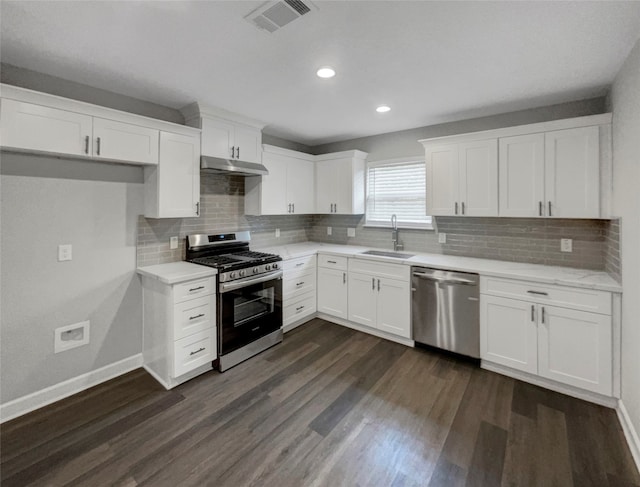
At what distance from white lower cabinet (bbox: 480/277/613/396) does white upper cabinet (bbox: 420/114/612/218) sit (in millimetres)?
792

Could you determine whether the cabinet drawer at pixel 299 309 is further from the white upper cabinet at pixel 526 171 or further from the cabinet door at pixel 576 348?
the cabinet door at pixel 576 348

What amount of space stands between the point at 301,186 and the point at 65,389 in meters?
3.32

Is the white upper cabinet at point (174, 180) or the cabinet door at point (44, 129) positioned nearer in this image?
the cabinet door at point (44, 129)

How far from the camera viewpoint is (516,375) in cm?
277

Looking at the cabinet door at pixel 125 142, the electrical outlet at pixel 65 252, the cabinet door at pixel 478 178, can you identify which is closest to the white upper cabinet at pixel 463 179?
the cabinet door at pixel 478 178

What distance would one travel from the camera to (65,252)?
251 cm

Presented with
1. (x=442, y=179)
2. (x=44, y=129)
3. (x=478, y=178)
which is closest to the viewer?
(x=44, y=129)

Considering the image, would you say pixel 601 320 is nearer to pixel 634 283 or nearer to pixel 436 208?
pixel 634 283

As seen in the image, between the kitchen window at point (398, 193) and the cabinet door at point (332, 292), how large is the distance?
0.99 metres

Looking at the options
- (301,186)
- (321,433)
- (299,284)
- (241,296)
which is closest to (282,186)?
(301,186)

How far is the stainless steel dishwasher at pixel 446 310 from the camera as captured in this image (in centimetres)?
295

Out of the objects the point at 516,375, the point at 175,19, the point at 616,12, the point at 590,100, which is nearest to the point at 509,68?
the point at 616,12

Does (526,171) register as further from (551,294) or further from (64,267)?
(64,267)

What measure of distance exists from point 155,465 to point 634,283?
323cm
